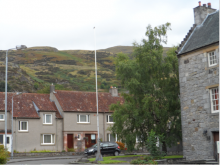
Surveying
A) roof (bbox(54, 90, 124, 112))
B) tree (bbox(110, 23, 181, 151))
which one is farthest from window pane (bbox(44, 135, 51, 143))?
tree (bbox(110, 23, 181, 151))

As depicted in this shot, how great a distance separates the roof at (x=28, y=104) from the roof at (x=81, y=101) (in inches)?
60.5

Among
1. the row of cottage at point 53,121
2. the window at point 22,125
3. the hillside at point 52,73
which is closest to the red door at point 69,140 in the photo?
the row of cottage at point 53,121

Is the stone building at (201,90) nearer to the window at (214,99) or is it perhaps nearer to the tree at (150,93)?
the window at (214,99)

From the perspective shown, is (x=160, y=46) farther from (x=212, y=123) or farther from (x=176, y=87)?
(x=212, y=123)

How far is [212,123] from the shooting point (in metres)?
22.3

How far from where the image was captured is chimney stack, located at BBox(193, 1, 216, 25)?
1046 inches

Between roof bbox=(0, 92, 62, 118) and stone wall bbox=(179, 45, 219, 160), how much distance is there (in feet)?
82.0

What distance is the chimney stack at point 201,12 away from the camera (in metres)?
26.6

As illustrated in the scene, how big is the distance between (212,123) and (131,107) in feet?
29.9

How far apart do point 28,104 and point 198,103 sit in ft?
93.3

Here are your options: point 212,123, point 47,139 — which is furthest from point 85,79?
point 212,123

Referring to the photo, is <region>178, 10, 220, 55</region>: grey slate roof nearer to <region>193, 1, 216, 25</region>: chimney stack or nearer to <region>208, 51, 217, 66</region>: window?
<region>193, 1, 216, 25</region>: chimney stack

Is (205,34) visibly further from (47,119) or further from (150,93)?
(47,119)

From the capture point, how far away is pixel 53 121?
4575cm
